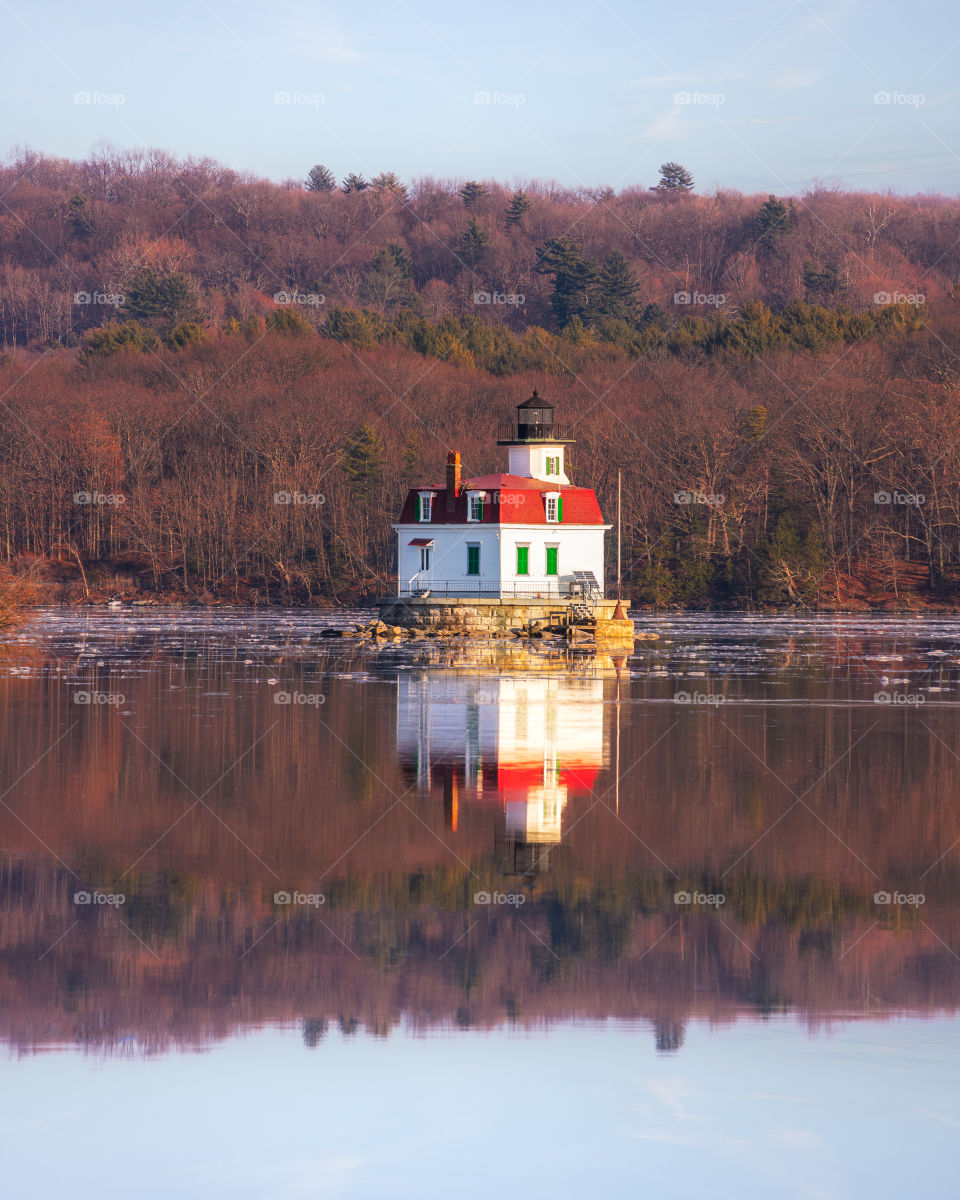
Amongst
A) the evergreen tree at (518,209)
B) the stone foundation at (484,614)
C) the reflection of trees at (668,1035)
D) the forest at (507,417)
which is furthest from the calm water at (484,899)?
the evergreen tree at (518,209)

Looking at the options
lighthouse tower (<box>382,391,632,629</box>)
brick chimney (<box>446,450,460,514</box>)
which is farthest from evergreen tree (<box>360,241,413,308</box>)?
lighthouse tower (<box>382,391,632,629</box>)

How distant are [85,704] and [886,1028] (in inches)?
908

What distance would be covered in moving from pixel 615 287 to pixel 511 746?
99467 mm

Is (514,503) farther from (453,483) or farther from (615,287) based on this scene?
(615,287)

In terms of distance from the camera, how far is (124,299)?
124000 mm

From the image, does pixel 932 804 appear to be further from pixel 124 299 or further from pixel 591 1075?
pixel 124 299

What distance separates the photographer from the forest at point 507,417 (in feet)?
282

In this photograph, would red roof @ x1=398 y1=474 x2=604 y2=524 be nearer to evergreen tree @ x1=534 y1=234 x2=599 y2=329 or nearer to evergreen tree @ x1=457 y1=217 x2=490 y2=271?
evergreen tree @ x1=534 y1=234 x2=599 y2=329

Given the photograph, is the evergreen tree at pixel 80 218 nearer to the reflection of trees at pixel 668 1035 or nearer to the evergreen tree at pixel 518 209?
the evergreen tree at pixel 518 209

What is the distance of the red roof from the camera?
6072 cm

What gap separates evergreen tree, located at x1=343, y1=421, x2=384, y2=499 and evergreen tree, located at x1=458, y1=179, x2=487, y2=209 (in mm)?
72145

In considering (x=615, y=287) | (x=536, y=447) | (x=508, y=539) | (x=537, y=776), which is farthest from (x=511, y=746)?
(x=615, y=287)

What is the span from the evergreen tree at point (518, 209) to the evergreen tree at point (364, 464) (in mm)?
63292

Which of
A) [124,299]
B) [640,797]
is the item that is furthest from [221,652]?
[124,299]
